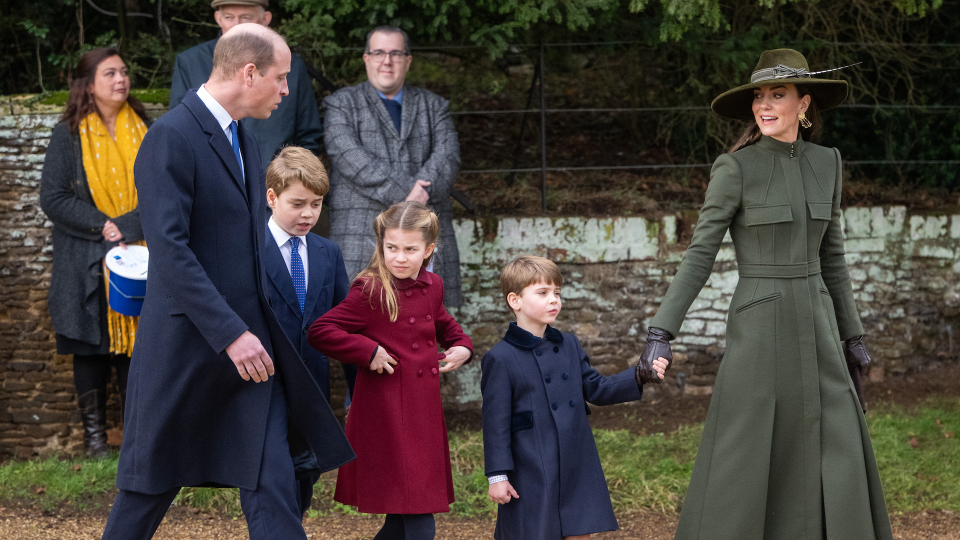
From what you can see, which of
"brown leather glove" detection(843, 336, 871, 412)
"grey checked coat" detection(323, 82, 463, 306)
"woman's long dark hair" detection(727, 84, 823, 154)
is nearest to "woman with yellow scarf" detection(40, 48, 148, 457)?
"grey checked coat" detection(323, 82, 463, 306)

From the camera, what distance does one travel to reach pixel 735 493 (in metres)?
3.25

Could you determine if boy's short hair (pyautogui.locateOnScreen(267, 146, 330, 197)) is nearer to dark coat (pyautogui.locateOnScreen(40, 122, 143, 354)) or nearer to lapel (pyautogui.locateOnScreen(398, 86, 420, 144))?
lapel (pyautogui.locateOnScreen(398, 86, 420, 144))

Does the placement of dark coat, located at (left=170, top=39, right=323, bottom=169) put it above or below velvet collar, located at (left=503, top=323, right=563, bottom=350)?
above

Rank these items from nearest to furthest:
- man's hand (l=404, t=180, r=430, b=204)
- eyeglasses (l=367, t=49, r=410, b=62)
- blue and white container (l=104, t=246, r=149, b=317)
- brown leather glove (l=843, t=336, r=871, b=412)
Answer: brown leather glove (l=843, t=336, r=871, b=412), blue and white container (l=104, t=246, r=149, b=317), man's hand (l=404, t=180, r=430, b=204), eyeglasses (l=367, t=49, r=410, b=62)

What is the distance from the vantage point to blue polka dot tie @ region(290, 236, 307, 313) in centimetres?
341

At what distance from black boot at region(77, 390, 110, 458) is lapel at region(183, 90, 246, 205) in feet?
9.69

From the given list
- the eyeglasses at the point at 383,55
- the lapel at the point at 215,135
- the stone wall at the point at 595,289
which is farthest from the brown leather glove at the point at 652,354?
the stone wall at the point at 595,289

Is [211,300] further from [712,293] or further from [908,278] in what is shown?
[908,278]

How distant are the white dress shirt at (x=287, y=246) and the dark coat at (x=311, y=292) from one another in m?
0.02

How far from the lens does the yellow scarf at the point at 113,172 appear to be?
5.07 meters

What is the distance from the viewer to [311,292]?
3406 millimetres

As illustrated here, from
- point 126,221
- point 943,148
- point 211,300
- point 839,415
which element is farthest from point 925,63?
point 211,300

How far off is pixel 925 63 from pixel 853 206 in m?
1.73

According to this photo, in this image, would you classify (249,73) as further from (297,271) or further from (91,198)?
(91,198)
